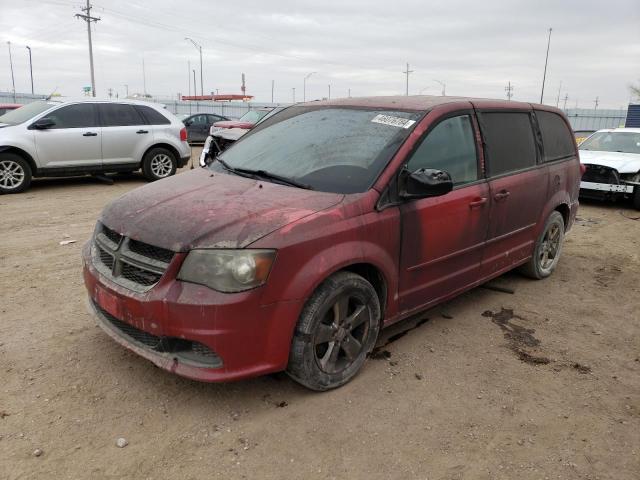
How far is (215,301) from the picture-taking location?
2.67 meters

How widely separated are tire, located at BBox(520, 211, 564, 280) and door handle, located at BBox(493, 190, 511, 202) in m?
1.05

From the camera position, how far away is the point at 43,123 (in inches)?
367

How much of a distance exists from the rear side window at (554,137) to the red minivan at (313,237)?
577 millimetres

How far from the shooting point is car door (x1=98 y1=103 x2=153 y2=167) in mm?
9977

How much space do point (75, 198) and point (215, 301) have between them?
291 inches

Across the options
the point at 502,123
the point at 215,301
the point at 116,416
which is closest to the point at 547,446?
the point at 215,301

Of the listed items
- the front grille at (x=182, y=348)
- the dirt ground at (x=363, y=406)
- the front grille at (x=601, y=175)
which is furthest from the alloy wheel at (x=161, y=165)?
the front grille at (x=182, y=348)

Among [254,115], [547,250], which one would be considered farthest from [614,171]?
[254,115]

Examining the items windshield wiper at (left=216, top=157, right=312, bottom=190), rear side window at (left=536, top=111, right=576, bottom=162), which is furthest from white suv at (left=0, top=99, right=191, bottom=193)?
rear side window at (left=536, top=111, right=576, bottom=162)

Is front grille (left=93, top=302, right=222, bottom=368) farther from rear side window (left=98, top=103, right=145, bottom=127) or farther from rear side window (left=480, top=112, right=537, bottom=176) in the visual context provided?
rear side window (left=98, top=103, right=145, bottom=127)

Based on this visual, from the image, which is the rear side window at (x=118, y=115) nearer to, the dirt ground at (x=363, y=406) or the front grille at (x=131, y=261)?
the dirt ground at (x=363, y=406)

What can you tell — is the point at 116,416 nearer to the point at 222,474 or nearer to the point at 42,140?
the point at 222,474

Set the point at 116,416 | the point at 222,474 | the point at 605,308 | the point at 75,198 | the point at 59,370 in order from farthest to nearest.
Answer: the point at 75,198
the point at 605,308
the point at 59,370
the point at 116,416
the point at 222,474

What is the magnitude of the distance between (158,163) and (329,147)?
797 centimetres
